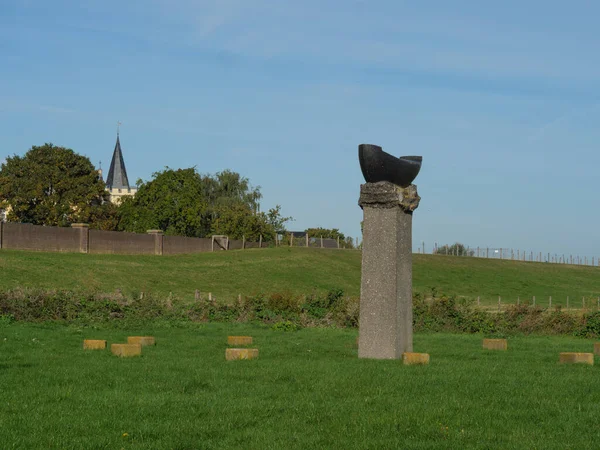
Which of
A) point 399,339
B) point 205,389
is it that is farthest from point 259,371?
point 399,339

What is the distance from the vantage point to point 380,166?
50.3 feet

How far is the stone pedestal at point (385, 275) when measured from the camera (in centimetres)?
1503

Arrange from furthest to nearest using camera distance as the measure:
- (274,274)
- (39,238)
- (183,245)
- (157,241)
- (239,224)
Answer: (239,224) < (183,245) < (157,241) < (274,274) < (39,238)

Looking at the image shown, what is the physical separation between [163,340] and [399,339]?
6.04 metres

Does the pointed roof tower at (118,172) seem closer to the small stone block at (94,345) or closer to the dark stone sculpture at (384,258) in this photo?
the small stone block at (94,345)

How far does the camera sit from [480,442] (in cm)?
802

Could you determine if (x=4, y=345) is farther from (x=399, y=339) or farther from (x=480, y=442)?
(x=480, y=442)

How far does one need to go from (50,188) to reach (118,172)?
320 ft

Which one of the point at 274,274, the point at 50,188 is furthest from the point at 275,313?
the point at 50,188

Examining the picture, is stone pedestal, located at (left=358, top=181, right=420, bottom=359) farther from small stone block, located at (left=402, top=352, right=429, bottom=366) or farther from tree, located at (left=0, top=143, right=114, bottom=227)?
tree, located at (left=0, top=143, right=114, bottom=227)

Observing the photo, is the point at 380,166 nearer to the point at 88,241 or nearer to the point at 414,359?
the point at 414,359

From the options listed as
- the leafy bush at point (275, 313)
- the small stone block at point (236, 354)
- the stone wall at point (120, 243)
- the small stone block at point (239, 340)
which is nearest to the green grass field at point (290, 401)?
the small stone block at point (236, 354)

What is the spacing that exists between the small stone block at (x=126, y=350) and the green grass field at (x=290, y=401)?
0.19 metres

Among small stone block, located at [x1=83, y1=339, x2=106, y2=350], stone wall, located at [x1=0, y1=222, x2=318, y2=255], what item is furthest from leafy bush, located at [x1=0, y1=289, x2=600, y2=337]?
stone wall, located at [x1=0, y1=222, x2=318, y2=255]
